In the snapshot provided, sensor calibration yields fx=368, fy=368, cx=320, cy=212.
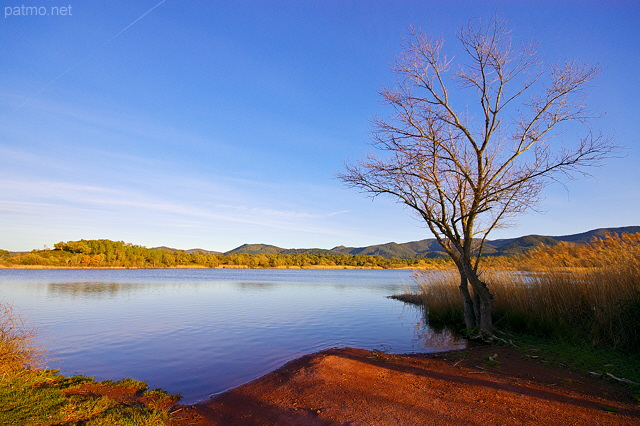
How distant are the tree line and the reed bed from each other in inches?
2240

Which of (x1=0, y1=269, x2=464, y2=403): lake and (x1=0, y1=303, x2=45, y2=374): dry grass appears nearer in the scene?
(x1=0, y1=303, x2=45, y2=374): dry grass

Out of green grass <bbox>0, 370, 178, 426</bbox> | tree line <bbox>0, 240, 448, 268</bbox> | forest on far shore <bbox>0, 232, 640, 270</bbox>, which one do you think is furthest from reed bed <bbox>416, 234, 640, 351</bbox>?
tree line <bbox>0, 240, 448, 268</bbox>

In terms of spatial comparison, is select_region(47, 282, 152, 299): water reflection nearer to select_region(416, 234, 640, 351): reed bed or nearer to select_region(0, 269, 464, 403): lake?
select_region(0, 269, 464, 403): lake

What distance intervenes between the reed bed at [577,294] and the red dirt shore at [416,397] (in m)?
2.51

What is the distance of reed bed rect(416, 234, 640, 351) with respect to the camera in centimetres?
861

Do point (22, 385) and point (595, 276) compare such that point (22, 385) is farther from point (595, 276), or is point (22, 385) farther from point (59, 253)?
point (59, 253)

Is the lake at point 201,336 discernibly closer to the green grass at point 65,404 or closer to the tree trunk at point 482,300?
the green grass at point 65,404

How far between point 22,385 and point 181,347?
492 cm

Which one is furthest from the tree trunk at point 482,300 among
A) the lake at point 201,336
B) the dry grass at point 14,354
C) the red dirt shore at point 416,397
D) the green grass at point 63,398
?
the dry grass at point 14,354

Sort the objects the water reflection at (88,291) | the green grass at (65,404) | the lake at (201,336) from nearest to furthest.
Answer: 1. the green grass at (65,404)
2. the lake at (201,336)
3. the water reflection at (88,291)

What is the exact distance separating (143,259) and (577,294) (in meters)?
101

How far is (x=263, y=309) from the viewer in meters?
19.7

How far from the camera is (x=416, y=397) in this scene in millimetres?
5727

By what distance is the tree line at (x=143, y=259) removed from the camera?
265 ft
